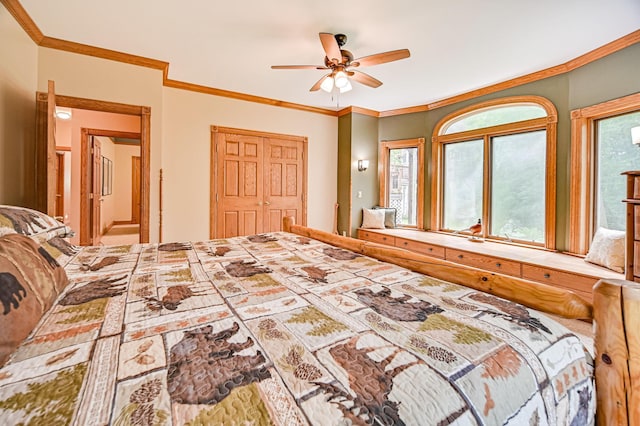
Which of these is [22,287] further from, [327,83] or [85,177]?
[85,177]

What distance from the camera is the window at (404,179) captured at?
474 cm

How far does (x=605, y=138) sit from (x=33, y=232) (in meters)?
4.77

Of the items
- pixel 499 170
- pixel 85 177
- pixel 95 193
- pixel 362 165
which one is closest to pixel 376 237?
pixel 362 165

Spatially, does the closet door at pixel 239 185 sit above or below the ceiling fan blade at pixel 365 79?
below

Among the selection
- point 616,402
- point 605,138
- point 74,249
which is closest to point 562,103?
point 605,138

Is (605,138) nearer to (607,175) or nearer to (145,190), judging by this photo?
(607,175)

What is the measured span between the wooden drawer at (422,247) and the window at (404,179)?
79cm

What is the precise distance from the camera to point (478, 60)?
10.0 feet

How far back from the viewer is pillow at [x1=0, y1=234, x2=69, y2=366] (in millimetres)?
737

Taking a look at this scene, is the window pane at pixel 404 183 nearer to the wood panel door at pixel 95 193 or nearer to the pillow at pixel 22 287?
the pillow at pixel 22 287

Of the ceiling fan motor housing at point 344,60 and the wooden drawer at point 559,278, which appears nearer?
the wooden drawer at point 559,278

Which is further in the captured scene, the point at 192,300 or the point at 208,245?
the point at 208,245

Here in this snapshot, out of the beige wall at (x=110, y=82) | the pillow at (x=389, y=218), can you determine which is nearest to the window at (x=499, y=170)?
the pillow at (x=389, y=218)

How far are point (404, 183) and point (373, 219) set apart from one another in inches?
34.5
